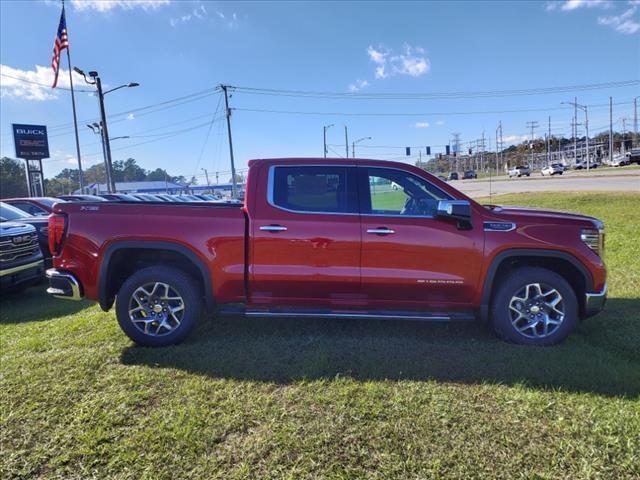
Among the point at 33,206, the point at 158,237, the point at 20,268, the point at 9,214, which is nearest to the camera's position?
the point at 158,237

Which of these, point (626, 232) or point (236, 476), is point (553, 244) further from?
point (626, 232)

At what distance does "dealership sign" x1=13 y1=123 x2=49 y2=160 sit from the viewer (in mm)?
31422

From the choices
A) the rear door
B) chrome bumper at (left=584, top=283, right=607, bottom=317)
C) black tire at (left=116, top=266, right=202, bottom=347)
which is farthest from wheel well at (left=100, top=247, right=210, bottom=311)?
chrome bumper at (left=584, top=283, right=607, bottom=317)

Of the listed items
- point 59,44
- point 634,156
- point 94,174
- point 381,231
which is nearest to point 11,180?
point 94,174

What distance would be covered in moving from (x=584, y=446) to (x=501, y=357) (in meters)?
1.21

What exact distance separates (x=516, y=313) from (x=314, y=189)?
231 cm

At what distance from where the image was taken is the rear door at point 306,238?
411 centimetres

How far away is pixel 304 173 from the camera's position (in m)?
4.34

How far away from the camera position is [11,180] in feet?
266

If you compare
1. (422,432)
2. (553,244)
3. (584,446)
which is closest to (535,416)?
(584,446)

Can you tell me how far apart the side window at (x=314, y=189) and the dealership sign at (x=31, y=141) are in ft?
115

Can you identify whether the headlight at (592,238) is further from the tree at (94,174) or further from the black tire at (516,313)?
the tree at (94,174)

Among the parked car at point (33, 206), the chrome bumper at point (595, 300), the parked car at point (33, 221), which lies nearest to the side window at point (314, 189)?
the chrome bumper at point (595, 300)

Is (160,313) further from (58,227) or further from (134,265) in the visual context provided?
(58,227)
